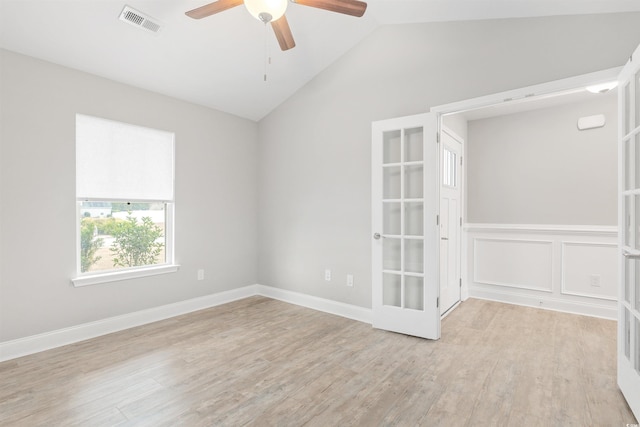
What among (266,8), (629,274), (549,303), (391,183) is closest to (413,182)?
(391,183)

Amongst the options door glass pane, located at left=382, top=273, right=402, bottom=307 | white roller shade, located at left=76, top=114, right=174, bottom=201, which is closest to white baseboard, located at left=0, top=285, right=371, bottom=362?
door glass pane, located at left=382, top=273, right=402, bottom=307

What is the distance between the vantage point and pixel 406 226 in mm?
3223

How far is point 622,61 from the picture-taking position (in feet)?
7.23

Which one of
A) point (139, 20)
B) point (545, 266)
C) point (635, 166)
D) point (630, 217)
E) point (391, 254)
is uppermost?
point (139, 20)

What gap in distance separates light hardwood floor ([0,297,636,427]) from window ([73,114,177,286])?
74 centimetres

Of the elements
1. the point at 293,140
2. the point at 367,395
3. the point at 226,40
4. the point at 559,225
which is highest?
the point at 226,40

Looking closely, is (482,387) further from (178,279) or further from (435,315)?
(178,279)

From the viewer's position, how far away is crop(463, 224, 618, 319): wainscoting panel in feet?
12.1

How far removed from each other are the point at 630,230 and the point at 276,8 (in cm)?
259

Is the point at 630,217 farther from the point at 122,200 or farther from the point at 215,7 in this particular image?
the point at 122,200

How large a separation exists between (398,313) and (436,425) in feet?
4.55

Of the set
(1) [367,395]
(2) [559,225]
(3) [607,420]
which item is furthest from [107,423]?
(2) [559,225]

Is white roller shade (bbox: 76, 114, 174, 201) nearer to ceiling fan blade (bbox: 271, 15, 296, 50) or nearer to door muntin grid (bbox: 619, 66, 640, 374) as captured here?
ceiling fan blade (bbox: 271, 15, 296, 50)

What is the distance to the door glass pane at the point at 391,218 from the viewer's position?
329cm
